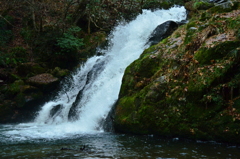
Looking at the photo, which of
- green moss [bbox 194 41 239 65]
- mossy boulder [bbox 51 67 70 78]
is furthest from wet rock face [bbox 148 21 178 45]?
green moss [bbox 194 41 239 65]

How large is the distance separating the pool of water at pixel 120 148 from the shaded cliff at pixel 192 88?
418 mm

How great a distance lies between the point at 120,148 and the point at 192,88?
2680 mm

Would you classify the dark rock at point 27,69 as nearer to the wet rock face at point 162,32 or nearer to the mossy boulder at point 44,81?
the mossy boulder at point 44,81

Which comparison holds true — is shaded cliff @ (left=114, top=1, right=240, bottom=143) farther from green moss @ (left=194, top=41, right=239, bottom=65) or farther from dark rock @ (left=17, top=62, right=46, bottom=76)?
dark rock @ (left=17, top=62, right=46, bottom=76)

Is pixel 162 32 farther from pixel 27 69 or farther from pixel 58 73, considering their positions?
pixel 27 69

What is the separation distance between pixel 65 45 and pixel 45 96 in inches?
151

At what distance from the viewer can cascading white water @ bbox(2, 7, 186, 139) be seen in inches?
355

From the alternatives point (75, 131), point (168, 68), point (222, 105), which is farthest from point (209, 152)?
point (75, 131)

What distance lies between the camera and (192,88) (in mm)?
6461

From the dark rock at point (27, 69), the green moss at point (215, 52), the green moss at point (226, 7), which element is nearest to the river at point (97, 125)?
the dark rock at point (27, 69)

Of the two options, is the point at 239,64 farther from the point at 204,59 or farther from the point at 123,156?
the point at 123,156

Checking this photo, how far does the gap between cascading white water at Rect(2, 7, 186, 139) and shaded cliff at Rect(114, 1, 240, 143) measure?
67.8 inches

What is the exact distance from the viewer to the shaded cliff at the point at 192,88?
5.89m

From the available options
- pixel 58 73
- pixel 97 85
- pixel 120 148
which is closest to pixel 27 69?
pixel 58 73
